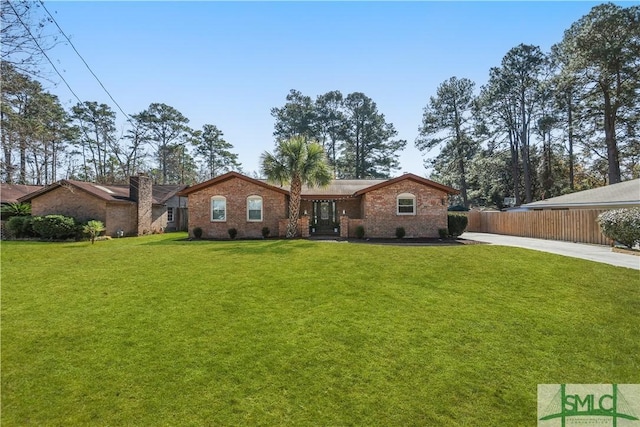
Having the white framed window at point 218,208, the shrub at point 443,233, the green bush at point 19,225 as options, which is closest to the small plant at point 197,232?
the white framed window at point 218,208

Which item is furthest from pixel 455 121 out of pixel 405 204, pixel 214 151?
pixel 214 151

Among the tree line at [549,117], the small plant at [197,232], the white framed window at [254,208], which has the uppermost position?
the tree line at [549,117]

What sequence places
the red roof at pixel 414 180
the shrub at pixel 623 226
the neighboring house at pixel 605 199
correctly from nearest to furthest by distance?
the shrub at pixel 623 226 → the neighboring house at pixel 605 199 → the red roof at pixel 414 180

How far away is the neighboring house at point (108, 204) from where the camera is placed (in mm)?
21031

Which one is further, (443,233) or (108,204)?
(108,204)

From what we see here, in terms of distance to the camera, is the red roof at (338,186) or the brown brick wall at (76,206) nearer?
the red roof at (338,186)

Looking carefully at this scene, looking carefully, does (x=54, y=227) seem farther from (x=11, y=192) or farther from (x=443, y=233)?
(x=443, y=233)

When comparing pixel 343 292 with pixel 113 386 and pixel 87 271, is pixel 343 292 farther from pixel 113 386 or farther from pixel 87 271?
pixel 87 271

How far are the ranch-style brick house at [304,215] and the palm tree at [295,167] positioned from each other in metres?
1.07

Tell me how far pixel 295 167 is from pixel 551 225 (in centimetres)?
1573

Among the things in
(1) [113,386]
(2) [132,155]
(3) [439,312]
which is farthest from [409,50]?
(2) [132,155]

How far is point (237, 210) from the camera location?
65.7 feet

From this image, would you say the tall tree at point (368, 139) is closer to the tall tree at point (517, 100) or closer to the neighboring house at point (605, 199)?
the tall tree at point (517, 100)

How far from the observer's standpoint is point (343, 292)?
7.66m
